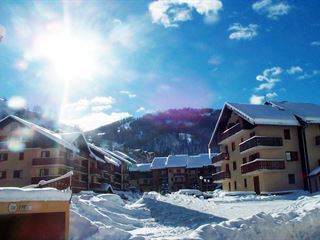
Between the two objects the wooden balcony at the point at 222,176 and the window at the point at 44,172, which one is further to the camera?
the wooden balcony at the point at 222,176

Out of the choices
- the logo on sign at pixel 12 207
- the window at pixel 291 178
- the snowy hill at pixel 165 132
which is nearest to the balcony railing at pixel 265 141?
the window at pixel 291 178

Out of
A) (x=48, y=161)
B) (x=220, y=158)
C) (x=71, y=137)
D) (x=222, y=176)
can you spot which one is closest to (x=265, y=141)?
(x=222, y=176)

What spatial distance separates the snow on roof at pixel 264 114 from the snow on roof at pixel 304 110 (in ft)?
2.72

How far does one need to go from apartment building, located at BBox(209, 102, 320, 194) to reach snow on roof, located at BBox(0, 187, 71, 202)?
93.7 ft

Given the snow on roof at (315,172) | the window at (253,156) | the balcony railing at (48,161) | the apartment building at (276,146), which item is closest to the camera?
the snow on roof at (315,172)

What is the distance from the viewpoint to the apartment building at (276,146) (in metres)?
36.7

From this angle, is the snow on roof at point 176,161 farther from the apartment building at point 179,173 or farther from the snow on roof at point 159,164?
the snow on roof at point 159,164

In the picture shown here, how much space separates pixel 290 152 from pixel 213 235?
28798 mm

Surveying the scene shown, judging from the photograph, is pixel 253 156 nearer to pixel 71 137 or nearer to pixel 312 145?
pixel 312 145

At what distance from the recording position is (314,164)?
37.3 meters

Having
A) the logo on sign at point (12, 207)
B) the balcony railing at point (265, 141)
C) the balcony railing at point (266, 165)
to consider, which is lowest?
the logo on sign at point (12, 207)

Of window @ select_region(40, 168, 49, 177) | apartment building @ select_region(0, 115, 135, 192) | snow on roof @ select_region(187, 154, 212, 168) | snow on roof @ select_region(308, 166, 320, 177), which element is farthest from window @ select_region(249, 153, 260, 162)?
snow on roof @ select_region(187, 154, 212, 168)

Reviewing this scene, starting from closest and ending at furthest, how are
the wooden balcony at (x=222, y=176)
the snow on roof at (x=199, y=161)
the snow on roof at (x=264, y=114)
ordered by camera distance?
1. the snow on roof at (x=264, y=114)
2. the wooden balcony at (x=222, y=176)
3. the snow on roof at (x=199, y=161)

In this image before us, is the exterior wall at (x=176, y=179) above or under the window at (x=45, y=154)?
under
